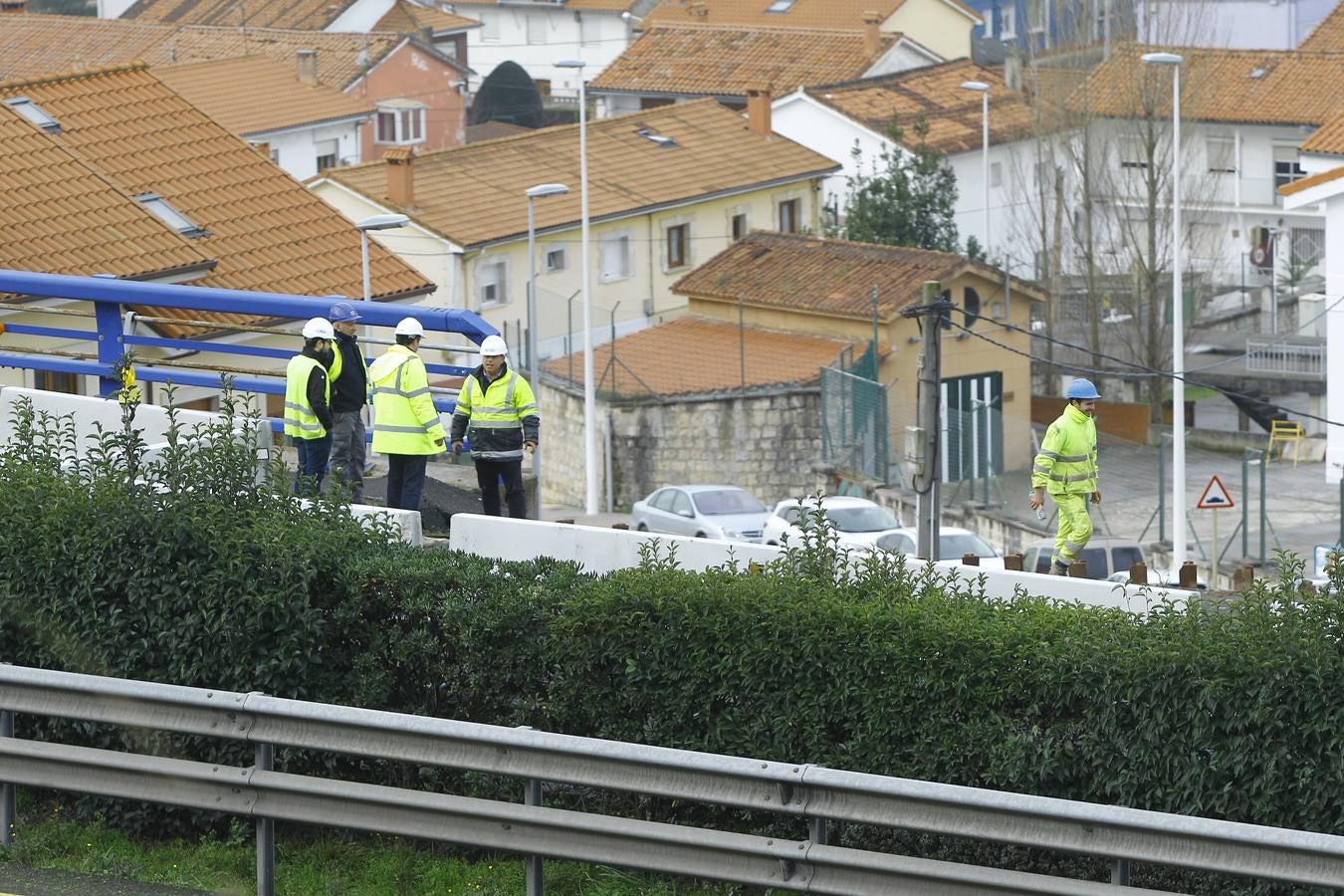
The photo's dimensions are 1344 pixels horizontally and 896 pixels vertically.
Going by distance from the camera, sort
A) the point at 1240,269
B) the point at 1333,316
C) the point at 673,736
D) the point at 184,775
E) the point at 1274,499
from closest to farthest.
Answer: the point at 184,775
the point at 673,736
the point at 1274,499
the point at 1333,316
the point at 1240,269

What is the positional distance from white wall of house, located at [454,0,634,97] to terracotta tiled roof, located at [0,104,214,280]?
238 ft

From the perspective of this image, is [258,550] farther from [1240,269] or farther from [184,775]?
[1240,269]

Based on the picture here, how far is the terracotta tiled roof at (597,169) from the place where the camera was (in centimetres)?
5106

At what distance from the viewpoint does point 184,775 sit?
7.48m

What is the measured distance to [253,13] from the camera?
88.8 meters

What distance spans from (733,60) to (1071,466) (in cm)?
6007

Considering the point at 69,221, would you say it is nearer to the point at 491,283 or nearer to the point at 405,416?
the point at 405,416

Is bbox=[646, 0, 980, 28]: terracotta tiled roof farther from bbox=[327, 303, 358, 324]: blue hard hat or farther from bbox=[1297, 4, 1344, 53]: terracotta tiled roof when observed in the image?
bbox=[327, 303, 358, 324]: blue hard hat

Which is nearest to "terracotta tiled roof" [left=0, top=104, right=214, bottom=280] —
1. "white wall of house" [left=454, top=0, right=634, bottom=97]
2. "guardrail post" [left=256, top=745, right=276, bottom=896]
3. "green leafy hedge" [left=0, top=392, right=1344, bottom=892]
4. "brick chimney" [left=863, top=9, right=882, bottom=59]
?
"green leafy hedge" [left=0, top=392, right=1344, bottom=892]

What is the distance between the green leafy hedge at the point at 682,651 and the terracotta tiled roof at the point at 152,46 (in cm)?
6603

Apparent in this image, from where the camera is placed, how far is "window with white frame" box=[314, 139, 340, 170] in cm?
6359

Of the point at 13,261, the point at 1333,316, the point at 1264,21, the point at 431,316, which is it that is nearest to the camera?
the point at 431,316

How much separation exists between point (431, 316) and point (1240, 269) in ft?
180

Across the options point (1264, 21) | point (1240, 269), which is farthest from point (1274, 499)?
point (1264, 21)
